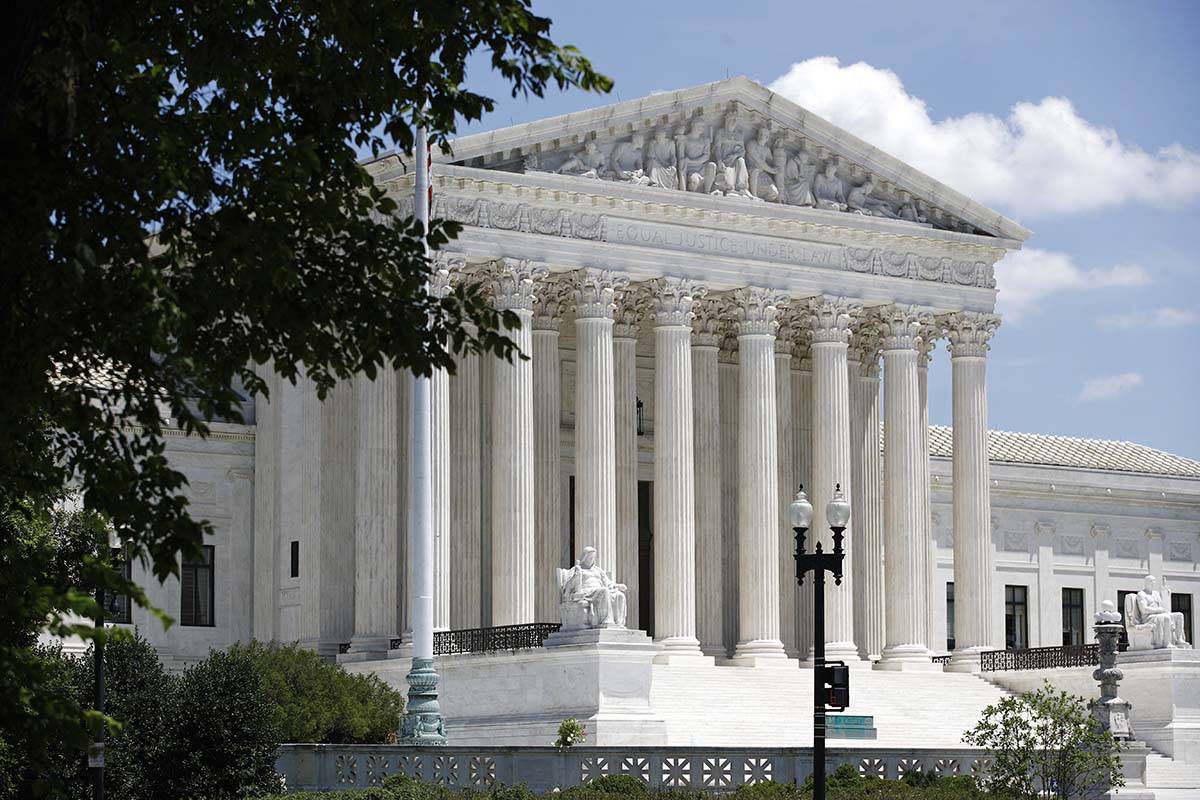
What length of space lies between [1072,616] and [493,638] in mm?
31145

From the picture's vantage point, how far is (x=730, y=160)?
58.5m

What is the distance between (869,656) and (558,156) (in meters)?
17.9

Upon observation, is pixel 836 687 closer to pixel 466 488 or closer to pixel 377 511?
pixel 377 511

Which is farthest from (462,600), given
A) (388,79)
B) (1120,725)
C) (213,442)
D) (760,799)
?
(388,79)

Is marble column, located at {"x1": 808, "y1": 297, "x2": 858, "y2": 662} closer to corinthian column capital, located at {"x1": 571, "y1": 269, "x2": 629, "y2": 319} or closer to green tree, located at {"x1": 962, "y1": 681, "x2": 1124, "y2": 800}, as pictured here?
corinthian column capital, located at {"x1": 571, "y1": 269, "x2": 629, "y2": 319}

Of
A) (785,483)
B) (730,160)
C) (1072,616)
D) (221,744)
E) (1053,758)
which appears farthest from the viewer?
(1072,616)

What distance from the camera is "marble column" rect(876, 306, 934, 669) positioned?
60.4m

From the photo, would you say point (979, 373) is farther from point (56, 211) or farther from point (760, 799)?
point (56, 211)

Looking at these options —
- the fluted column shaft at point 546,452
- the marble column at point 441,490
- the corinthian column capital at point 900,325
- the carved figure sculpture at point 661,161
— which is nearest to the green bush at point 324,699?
the marble column at point 441,490

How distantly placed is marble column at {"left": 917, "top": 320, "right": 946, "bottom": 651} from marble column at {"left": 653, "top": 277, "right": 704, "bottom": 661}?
25.1 feet

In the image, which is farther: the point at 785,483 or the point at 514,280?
the point at 785,483

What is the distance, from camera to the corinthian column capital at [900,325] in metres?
60.8

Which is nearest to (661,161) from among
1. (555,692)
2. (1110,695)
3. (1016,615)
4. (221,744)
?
(555,692)

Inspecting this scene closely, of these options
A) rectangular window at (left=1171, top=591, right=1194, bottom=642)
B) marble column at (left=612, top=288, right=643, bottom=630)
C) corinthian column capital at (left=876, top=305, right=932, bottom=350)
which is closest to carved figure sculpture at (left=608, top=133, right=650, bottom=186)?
marble column at (left=612, top=288, right=643, bottom=630)
